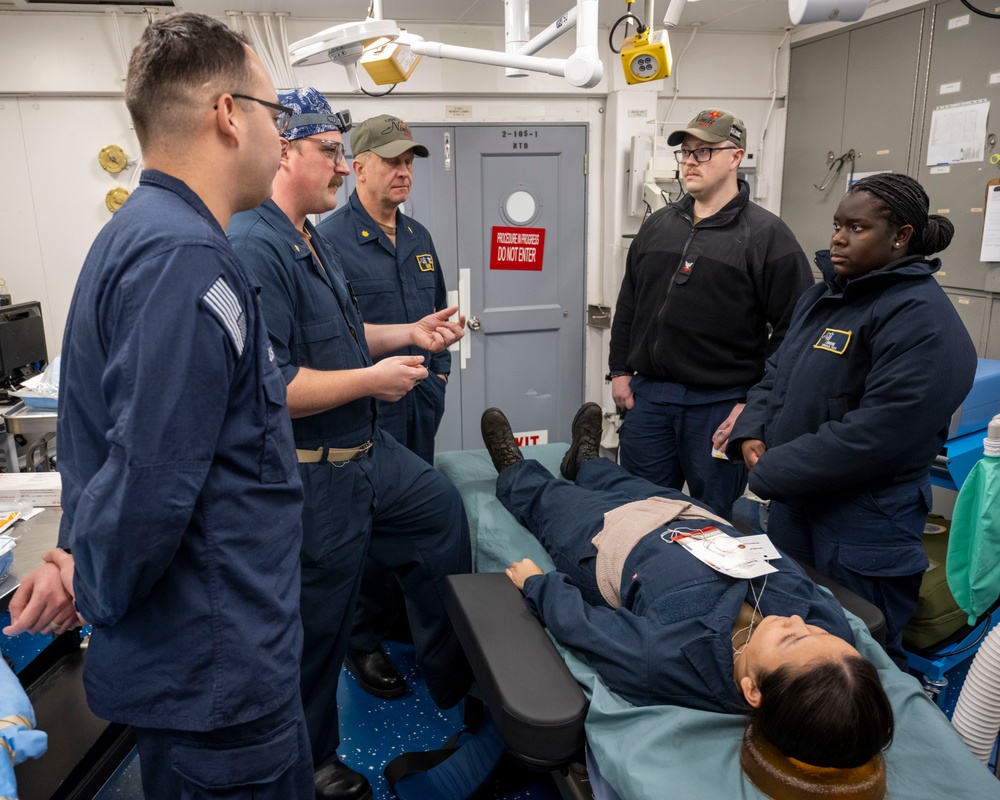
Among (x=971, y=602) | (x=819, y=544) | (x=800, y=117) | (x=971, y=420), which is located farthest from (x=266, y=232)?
(x=800, y=117)

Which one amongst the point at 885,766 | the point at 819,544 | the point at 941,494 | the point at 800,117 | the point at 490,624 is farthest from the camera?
the point at 800,117

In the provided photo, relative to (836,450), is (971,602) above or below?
below

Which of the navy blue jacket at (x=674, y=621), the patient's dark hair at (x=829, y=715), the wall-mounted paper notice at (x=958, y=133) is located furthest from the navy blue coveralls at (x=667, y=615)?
the wall-mounted paper notice at (x=958, y=133)

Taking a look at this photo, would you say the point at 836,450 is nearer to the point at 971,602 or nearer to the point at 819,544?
the point at 819,544

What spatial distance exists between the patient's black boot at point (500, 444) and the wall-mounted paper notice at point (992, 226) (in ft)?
7.01

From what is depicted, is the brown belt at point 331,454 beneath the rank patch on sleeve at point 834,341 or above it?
beneath

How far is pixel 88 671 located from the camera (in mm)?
1063

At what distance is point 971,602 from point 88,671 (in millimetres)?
1923

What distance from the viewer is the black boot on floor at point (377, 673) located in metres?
2.33

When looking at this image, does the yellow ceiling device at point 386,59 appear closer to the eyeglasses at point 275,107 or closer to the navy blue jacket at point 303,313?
the navy blue jacket at point 303,313

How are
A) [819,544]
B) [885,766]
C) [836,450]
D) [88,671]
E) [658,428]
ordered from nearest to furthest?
[88,671], [885,766], [836,450], [819,544], [658,428]

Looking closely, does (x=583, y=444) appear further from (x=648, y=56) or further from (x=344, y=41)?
(x=344, y=41)

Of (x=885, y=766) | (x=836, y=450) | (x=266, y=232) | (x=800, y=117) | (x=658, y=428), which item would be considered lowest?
(x=885, y=766)

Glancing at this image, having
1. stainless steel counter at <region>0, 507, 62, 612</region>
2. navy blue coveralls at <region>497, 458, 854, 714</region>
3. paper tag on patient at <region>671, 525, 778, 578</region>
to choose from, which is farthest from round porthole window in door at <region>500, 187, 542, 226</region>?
stainless steel counter at <region>0, 507, 62, 612</region>
